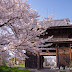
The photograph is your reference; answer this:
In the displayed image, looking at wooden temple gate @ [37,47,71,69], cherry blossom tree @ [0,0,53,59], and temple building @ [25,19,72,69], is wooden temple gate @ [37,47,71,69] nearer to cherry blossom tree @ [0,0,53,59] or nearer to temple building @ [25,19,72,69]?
temple building @ [25,19,72,69]

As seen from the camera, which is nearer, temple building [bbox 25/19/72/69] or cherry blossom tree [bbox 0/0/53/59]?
cherry blossom tree [bbox 0/0/53/59]

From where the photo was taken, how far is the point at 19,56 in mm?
5508

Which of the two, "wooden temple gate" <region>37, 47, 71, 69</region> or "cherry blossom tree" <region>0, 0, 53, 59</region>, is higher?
"cherry blossom tree" <region>0, 0, 53, 59</region>

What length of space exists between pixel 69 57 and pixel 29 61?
4.30 m

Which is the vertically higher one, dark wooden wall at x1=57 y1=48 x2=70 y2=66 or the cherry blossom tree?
the cherry blossom tree

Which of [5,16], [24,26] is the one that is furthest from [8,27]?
[24,26]

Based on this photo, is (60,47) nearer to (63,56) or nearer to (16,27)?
(63,56)

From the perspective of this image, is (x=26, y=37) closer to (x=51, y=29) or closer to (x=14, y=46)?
(x=14, y=46)

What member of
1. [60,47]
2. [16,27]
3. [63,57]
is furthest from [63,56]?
[16,27]

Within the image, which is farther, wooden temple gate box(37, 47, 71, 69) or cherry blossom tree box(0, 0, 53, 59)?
wooden temple gate box(37, 47, 71, 69)

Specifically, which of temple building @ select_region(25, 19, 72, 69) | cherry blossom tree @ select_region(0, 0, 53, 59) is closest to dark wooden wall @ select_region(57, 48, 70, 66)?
temple building @ select_region(25, 19, 72, 69)

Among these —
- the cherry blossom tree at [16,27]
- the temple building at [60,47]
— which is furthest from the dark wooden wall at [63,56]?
the cherry blossom tree at [16,27]

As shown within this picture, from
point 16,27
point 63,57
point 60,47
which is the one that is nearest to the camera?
point 16,27

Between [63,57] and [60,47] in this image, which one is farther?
[60,47]
